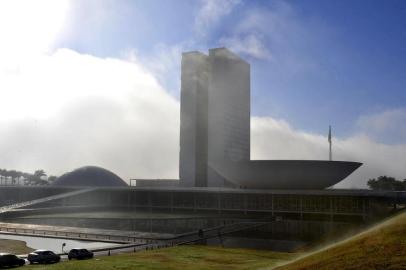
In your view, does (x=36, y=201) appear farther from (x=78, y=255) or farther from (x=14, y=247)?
(x=78, y=255)

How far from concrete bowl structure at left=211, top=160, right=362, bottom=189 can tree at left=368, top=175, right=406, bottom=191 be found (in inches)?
2614

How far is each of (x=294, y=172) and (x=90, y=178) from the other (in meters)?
83.6

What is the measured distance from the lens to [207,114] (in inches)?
5684

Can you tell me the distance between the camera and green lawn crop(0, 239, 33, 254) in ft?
131

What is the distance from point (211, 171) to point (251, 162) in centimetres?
5873

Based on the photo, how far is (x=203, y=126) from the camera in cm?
14300

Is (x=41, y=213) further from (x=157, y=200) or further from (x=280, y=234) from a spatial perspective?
(x=280, y=234)

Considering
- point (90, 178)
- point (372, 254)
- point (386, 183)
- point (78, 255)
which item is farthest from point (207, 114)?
point (372, 254)

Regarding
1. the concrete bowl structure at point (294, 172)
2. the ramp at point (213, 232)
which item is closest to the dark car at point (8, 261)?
the ramp at point (213, 232)

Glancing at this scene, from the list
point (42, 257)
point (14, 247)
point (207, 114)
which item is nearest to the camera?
point (42, 257)

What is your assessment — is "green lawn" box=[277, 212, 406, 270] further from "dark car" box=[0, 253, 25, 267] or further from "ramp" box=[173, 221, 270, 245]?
"ramp" box=[173, 221, 270, 245]

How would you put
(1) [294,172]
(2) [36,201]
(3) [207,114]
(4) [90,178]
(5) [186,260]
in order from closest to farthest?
1. (5) [186,260]
2. (1) [294,172]
3. (2) [36,201]
4. (3) [207,114]
5. (4) [90,178]

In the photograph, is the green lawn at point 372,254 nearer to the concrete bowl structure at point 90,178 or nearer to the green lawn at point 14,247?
the green lawn at point 14,247

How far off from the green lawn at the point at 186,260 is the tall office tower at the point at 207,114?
96842mm
